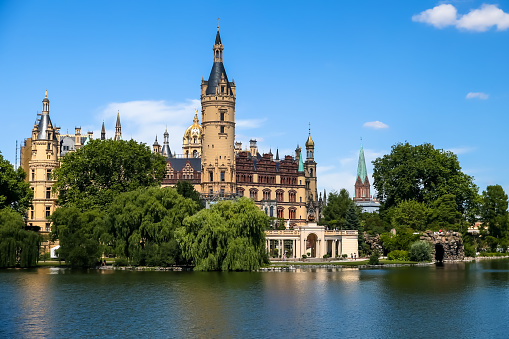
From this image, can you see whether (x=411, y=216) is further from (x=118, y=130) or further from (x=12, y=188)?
(x=118, y=130)

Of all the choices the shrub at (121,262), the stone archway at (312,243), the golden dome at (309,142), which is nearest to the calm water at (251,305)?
the shrub at (121,262)

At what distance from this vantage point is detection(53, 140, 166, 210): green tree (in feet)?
289

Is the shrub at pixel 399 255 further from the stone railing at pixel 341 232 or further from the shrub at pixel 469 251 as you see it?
the shrub at pixel 469 251

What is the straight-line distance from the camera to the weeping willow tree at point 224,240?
208 feet

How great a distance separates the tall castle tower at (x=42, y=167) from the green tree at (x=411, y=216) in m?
51.2

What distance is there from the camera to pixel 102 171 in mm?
89125

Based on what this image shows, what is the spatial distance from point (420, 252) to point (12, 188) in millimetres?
44278

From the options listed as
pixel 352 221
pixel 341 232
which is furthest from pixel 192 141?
pixel 341 232

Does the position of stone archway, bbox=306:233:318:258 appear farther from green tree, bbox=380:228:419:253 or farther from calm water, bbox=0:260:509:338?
calm water, bbox=0:260:509:338

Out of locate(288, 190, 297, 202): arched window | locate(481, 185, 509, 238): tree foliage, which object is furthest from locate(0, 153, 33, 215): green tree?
locate(481, 185, 509, 238): tree foliage

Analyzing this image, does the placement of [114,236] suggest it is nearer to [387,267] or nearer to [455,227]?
[387,267]

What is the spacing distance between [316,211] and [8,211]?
75.2m

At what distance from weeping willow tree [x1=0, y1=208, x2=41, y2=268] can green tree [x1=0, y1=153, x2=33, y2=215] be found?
13.8m

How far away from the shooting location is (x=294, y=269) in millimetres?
68312
